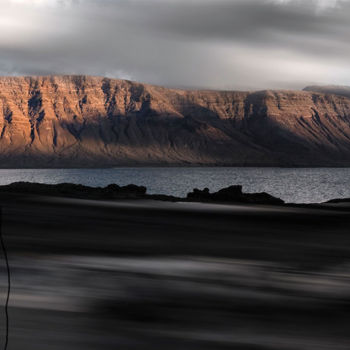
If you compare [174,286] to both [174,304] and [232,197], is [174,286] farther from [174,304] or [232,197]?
[232,197]

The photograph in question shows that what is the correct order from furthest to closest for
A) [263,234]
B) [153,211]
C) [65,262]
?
[153,211]
[263,234]
[65,262]

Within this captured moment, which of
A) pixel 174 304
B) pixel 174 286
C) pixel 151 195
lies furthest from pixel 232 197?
pixel 174 304

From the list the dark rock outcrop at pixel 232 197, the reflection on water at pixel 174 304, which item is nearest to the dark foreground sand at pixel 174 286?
the reflection on water at pixel 174 304

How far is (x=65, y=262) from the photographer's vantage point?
11.1 m

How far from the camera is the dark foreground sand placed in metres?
6.50

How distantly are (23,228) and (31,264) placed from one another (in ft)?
17.9

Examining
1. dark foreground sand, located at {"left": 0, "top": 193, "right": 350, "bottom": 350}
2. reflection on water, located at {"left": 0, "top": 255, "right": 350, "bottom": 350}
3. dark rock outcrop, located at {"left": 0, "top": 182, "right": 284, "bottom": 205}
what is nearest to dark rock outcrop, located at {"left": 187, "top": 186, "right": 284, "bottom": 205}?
dark rock outcrop, located at {"left": 0, "top": 182, "right": 284, "bottom": 205}

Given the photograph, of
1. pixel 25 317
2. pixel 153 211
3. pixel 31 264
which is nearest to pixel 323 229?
pixel 153 211

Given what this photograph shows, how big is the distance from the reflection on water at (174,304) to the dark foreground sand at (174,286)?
0.01m

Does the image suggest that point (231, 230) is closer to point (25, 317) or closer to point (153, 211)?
point (153, 211)

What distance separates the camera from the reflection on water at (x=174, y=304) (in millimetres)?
6371

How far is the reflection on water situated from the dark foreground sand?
14 mm

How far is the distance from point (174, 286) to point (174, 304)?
124 centimetres

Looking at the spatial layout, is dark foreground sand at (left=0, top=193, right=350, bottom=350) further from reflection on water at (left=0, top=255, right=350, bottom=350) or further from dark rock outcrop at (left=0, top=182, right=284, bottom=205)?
dark rock outcrop at (left=0, top=182, right=284, bottom=205)
